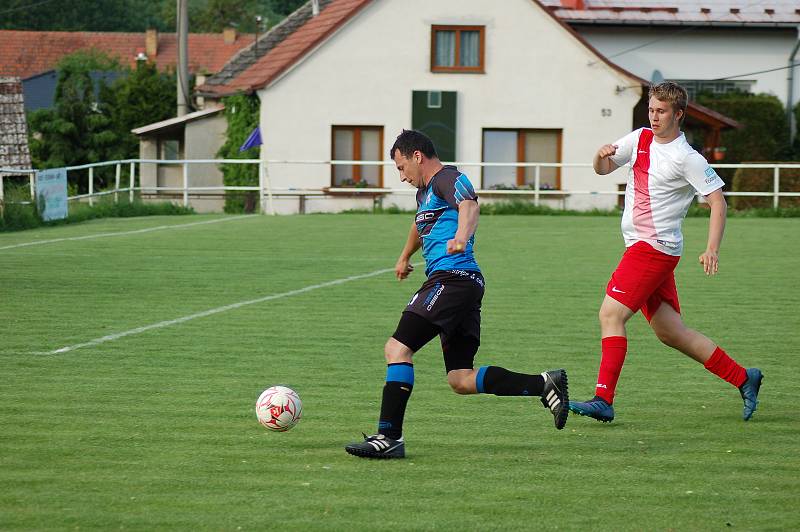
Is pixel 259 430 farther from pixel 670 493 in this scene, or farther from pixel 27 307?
pixel 27 307

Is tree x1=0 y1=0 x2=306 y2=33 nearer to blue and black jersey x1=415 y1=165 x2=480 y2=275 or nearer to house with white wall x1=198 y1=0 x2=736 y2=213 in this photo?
house with white wall x1=198 y1=0 x2=736 y2=213

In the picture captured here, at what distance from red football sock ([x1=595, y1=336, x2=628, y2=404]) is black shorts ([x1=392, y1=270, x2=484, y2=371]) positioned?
1048 millimetres

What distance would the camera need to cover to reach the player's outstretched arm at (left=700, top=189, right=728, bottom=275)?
7.36 meters

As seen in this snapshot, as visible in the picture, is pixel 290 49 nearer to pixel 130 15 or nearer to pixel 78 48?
pixel 78 48

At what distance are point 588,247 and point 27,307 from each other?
1118 centimetres

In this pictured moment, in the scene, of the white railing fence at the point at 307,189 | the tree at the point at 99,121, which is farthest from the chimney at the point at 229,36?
the white railing fence at the point at 307,189

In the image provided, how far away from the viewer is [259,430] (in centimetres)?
739

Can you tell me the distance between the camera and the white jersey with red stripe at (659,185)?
7.62 meters

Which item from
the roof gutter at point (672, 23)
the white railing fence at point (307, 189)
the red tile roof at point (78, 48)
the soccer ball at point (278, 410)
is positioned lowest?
the soccer ball at point (278, 410)

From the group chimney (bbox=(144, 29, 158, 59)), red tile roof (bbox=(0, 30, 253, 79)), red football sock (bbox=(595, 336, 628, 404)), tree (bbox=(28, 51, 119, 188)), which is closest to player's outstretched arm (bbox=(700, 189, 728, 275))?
red football sock (bbox=(595, 336, 628, 404))

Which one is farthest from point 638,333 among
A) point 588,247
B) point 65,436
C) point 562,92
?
point 562,92

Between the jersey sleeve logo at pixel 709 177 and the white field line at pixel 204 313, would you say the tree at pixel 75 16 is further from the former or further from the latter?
the jersey sleeve logo at pixel 709 177

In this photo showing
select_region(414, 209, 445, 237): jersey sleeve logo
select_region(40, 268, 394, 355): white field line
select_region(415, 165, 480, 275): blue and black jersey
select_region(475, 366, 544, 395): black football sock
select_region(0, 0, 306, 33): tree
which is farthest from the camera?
select_region(0, 0, 306, 33): tree

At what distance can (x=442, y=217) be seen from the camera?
22.9ft
